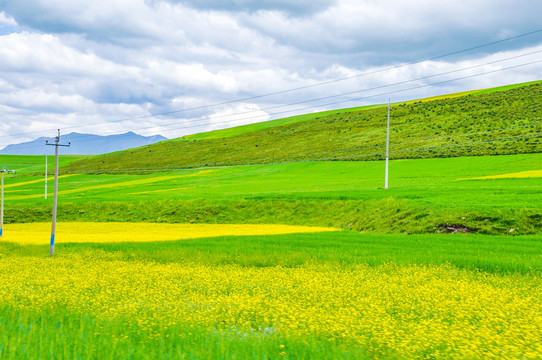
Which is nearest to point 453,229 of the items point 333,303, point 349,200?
point 349,200

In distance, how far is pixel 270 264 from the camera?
20125 mm

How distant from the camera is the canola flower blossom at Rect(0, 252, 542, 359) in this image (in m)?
7.63

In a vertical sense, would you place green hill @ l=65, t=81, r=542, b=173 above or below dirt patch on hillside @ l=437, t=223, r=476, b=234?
above

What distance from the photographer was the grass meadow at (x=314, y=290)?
7.37 m

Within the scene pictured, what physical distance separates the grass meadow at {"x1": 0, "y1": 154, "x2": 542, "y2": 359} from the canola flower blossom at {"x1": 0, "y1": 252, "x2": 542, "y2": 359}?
0.16 feet

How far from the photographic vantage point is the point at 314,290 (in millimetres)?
12781

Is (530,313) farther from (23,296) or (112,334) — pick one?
(23,296)

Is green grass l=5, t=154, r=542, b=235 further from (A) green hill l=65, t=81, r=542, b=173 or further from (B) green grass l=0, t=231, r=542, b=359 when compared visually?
(A) green hill l=65, t=81, r=542, b=173

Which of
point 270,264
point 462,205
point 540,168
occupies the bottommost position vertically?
point 270,264

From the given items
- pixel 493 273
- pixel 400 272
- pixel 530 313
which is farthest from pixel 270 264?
pixel 530 313

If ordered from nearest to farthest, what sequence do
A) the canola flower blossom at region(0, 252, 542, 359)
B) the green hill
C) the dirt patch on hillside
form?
the canola flower blossom at region(0, 252, 542, 359)
the dirt patch on hillside
the green hill

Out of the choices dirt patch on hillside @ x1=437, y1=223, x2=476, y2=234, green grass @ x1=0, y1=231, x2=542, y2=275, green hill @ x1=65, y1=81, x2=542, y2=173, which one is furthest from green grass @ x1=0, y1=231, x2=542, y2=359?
green hill @ x1=65, y1=81, x2=542, y2=173

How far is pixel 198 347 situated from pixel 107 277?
1038cm

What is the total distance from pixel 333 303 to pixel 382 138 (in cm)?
10126
